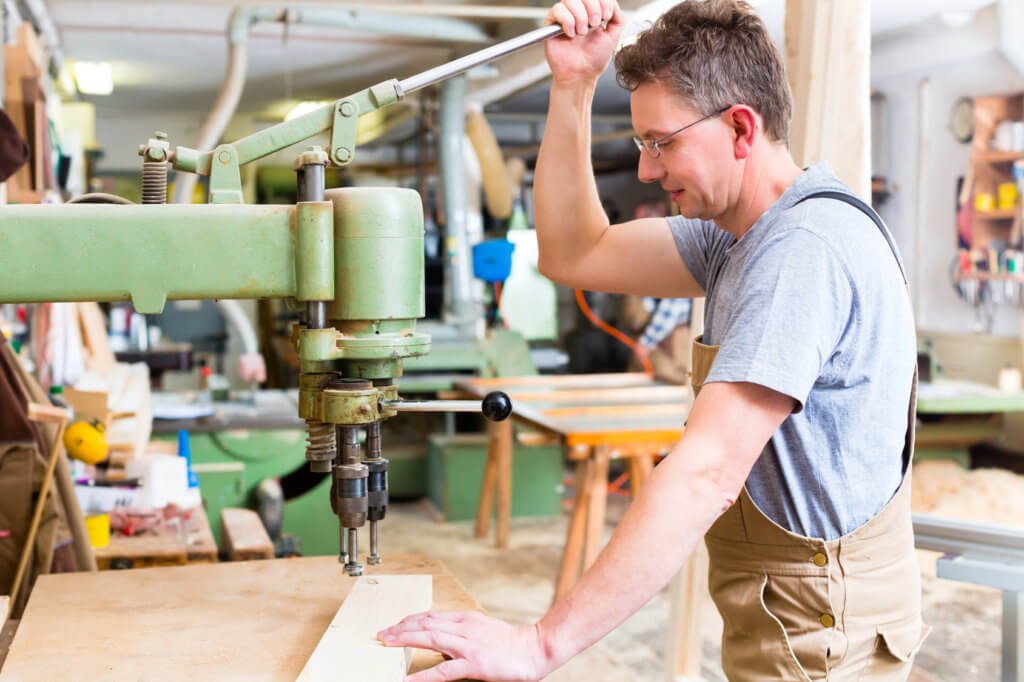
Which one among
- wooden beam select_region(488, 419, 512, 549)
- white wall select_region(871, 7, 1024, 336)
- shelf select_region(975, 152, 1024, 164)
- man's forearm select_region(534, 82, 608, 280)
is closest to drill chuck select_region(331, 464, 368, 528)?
man's forearm select_region(534, 82, 608, 280)

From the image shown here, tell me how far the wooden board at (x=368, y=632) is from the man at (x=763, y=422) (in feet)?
0.10

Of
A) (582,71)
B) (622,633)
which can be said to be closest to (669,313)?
(622,633)

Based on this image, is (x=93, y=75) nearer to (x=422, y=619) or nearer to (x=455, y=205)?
(x=455, y=205)

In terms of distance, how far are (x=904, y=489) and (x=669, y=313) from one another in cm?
439

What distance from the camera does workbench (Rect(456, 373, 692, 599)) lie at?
12.0 feet

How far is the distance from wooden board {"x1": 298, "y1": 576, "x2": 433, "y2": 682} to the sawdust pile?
13.0 ft

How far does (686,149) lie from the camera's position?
4.13ft

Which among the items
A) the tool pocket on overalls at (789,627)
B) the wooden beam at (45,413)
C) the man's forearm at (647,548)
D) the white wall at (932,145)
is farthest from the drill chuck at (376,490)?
the white wall at (932,145)

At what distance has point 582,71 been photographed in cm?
149

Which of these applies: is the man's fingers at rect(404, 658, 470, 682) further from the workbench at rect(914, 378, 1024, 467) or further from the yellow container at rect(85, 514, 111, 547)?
the workbench at rect(914, 378, 1024, 467)

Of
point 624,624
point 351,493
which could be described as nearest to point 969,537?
point 351,493

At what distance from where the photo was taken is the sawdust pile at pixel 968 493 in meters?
4.81

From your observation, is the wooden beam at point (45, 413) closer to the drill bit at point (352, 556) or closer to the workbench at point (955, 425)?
the drill bit at point (352, 556)

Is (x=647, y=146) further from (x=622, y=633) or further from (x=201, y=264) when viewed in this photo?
(x=622, y=633)
